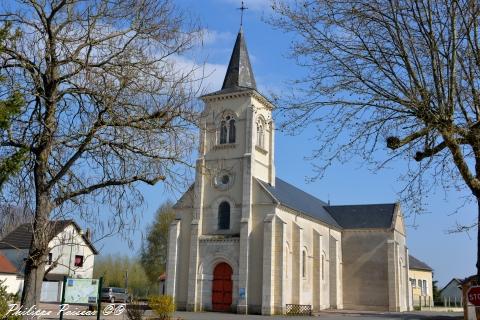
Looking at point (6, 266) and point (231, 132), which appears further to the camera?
point (6, 266)

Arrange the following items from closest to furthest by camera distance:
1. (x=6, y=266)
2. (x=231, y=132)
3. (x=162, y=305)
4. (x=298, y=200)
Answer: (x=162, y=305)
(x=231, y=132)
(x=6, y=266)
(x=298, y=200)

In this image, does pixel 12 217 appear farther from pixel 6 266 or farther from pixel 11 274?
pixel 6 266

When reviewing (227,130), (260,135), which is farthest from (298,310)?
(227,130)

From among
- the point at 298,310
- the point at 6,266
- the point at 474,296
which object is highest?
the point at 6,266

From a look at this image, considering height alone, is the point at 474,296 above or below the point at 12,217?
below

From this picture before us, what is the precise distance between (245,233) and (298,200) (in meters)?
9.52

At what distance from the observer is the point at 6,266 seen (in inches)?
1596

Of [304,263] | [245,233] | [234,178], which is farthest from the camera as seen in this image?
[304,263]

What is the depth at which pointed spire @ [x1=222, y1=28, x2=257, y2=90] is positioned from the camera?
123 feet

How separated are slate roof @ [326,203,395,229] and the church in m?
4.29

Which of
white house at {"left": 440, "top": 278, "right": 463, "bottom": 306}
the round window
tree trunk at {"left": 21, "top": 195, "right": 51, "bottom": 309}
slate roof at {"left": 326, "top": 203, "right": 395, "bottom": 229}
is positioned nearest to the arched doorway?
the round window

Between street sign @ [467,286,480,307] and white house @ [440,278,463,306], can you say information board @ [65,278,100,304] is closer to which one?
street sign @ [467,286,480,307]

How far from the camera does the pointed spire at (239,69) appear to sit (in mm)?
37375

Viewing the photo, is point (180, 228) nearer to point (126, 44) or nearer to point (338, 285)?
point (338, 285)
